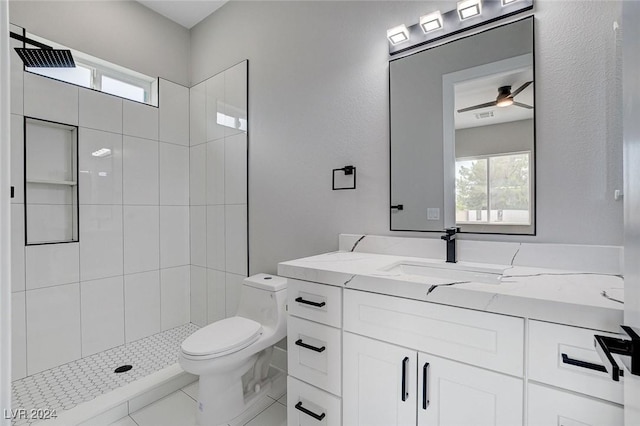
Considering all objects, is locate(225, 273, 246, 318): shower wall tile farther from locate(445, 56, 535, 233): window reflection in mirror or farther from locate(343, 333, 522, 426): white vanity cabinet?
locate(445, 56, 535, 233): window reflection in mirror

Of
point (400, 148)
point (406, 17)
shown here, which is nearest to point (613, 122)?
point (400, 148)

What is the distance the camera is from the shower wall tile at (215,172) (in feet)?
8.55

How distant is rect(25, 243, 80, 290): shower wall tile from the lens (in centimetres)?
203

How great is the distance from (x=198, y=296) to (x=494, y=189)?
8.54 feet

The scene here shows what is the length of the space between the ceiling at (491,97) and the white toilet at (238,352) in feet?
4.64

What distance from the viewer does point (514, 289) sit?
940mm

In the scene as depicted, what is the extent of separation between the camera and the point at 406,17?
64.7 inches

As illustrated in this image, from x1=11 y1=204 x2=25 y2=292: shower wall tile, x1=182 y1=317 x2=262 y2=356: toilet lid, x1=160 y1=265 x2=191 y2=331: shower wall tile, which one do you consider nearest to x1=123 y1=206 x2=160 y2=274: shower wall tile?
x1=160 y1=265 x2=191 y2=331: shower wall tile

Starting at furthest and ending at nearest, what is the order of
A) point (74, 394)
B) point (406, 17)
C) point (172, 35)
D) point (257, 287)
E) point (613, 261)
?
point (172, 35) < point (257, 287) < point (74, 394) < point (406, 17) < point (613, 261)

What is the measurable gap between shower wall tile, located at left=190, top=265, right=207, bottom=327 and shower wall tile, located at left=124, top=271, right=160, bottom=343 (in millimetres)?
301

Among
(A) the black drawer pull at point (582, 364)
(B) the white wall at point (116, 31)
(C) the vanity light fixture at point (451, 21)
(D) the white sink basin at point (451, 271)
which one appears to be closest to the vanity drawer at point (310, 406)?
(D) the white sink basin at point (451, 271)

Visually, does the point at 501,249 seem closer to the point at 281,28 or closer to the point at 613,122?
the point at 613,122

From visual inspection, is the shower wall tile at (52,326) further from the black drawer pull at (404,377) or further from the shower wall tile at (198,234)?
the black drawer pull at (404,377)

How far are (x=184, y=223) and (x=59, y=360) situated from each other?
134 centimetres
